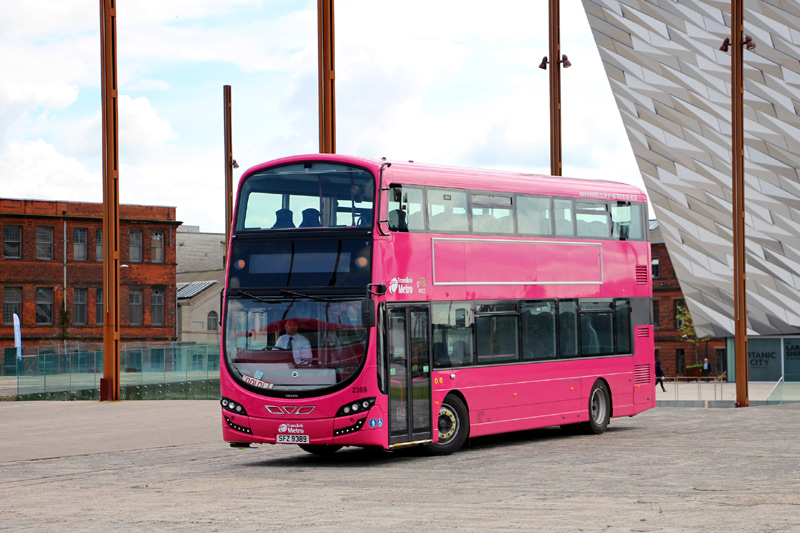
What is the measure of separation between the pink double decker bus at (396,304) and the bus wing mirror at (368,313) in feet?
0.09

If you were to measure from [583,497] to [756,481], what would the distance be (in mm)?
2248

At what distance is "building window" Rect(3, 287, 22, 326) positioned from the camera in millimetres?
64688

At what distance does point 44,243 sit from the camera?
66.1m

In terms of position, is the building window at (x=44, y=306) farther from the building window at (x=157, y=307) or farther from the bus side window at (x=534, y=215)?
the bus side window at (x=534, y=215)

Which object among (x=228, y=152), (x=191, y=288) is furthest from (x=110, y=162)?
(x=191, y=288)

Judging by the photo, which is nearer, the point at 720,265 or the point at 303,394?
the point at 303,394

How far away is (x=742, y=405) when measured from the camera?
3070 cm

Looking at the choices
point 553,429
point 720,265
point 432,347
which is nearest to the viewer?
point 432,347

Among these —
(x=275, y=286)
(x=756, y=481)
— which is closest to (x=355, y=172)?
(x=275, y=286)

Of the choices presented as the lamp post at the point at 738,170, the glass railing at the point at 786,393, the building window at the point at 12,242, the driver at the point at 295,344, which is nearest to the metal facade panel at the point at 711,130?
the lamp post at the point at 738,170

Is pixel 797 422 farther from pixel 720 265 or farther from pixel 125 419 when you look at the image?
pixel 720 265

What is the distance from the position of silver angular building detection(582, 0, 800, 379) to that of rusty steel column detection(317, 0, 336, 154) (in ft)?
86.6

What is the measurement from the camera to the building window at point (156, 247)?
2746 inches

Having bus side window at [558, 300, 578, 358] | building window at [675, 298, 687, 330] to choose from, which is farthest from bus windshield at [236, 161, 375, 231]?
building window at [675, 298, 687, 330]
